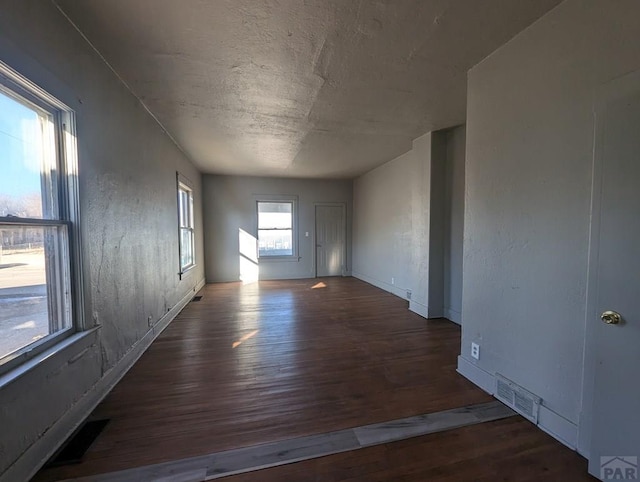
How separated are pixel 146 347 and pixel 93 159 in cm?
202

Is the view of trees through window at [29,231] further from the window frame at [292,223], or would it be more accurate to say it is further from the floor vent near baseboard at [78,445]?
the window frame at [292,223]

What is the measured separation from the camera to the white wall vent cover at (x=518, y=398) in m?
1.82

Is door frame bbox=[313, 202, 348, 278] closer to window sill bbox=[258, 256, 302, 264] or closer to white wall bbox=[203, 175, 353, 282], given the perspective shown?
white wall bbox=[203, 175, 353, 282]

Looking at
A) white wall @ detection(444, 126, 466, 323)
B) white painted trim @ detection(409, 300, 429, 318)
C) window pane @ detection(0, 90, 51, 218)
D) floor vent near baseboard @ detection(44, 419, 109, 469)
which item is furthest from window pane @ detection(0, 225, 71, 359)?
white wall @ detection(444, 126, 466, 323)

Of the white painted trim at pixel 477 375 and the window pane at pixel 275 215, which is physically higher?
the window pane at pixel 275 215

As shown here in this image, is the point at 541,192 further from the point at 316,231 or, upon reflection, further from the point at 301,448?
the point at 316,231

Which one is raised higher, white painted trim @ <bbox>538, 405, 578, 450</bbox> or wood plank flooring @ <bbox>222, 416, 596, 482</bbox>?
white painted trim @ <bbox>538, 405, 578, 450</bbox>

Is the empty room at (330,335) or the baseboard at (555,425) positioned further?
the baseboard at (555,425)

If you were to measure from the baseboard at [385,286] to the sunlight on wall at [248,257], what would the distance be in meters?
2.76

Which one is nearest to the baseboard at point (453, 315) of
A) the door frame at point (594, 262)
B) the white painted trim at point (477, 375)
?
the white painted trim at point (477, 375)

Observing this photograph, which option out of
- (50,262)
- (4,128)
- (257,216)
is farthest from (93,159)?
(257,216)

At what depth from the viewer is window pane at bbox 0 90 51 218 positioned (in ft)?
4.58

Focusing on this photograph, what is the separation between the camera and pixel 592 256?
1456mm

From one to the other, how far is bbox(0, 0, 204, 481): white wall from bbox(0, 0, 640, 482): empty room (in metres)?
0.02
